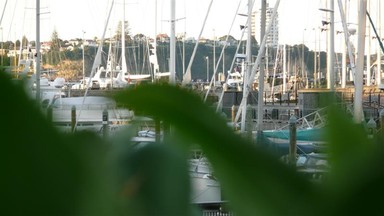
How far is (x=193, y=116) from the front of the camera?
35cm

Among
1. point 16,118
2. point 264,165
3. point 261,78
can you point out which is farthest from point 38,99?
point 261,78

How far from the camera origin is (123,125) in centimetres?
46

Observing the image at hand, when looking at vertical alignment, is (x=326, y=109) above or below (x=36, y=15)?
below

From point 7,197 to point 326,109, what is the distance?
19 centimetres

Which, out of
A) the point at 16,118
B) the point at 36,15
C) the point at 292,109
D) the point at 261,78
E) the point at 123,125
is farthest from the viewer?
the point at 292,109

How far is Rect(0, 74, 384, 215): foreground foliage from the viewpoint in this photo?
327mm

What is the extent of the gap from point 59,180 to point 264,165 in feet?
0.38

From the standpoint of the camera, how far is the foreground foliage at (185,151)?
1.07 ft

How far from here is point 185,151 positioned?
1.32ft

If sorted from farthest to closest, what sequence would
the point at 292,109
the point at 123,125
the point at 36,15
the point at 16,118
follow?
the point at 292,109 → the point at 36,15 → the point at 123,125 → the point at 16,118

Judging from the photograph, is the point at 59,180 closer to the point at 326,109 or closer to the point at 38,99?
the point at 38,99

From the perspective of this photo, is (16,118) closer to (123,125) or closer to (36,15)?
(123,125)

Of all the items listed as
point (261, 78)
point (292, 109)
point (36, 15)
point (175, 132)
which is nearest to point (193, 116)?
point (175, 132)

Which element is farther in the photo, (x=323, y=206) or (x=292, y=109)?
(x=292, y=109)
